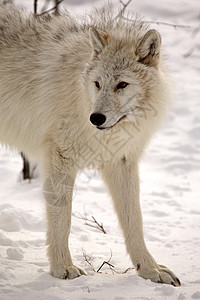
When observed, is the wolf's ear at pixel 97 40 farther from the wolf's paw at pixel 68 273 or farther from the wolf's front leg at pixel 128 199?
the wolf's paw at pixel 68 273

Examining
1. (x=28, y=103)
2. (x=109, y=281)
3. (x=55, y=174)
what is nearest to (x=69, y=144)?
(x=55, y=174)

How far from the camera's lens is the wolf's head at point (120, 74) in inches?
160

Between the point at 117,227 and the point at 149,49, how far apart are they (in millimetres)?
2178

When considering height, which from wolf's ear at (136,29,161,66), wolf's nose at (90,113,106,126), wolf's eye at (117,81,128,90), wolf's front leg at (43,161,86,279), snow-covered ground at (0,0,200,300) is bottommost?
snow-covered ground at (0,0,200,300)

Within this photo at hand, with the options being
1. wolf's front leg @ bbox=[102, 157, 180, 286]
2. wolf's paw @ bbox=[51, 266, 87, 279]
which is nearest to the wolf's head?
wolf's front leg @ bbox=[102, 157, 180, 286]

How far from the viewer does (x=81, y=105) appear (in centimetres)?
444

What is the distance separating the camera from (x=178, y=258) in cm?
505

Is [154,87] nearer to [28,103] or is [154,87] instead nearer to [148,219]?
[28,103]

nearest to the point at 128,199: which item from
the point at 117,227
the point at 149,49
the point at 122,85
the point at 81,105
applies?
the point at 117,227

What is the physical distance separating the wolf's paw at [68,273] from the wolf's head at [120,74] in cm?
136

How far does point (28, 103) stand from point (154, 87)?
1.37 metres

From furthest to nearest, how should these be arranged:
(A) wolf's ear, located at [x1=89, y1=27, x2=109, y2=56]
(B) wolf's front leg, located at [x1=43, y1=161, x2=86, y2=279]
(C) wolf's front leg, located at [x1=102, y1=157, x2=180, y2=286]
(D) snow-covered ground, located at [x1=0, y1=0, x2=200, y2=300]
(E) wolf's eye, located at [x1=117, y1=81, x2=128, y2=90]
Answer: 1. (C) wolf's front leg, located at [x1=102, y1=157, x2=180, y2=286]
2. (B) wolf's front leg, located at [x1=43, y1=161, x2=86, y2=279]
3. (A) wolf's ear, located at [x1=89, y1=27, x2=109, y2=56]
4. (E) wolf's eye, located at [x1=117, y1=81, x2=128, y2=90]
5. (D) snow-covered ground, located at [x1=0, y1=0, x2=200, y2=300]

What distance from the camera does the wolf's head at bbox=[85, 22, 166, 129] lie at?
407 centimetres

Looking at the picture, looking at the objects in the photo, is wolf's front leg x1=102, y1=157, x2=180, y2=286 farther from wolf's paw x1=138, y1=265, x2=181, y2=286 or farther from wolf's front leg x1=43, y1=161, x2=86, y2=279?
wolf's front leg x1=43, y1=161, x2=86, y2=279
